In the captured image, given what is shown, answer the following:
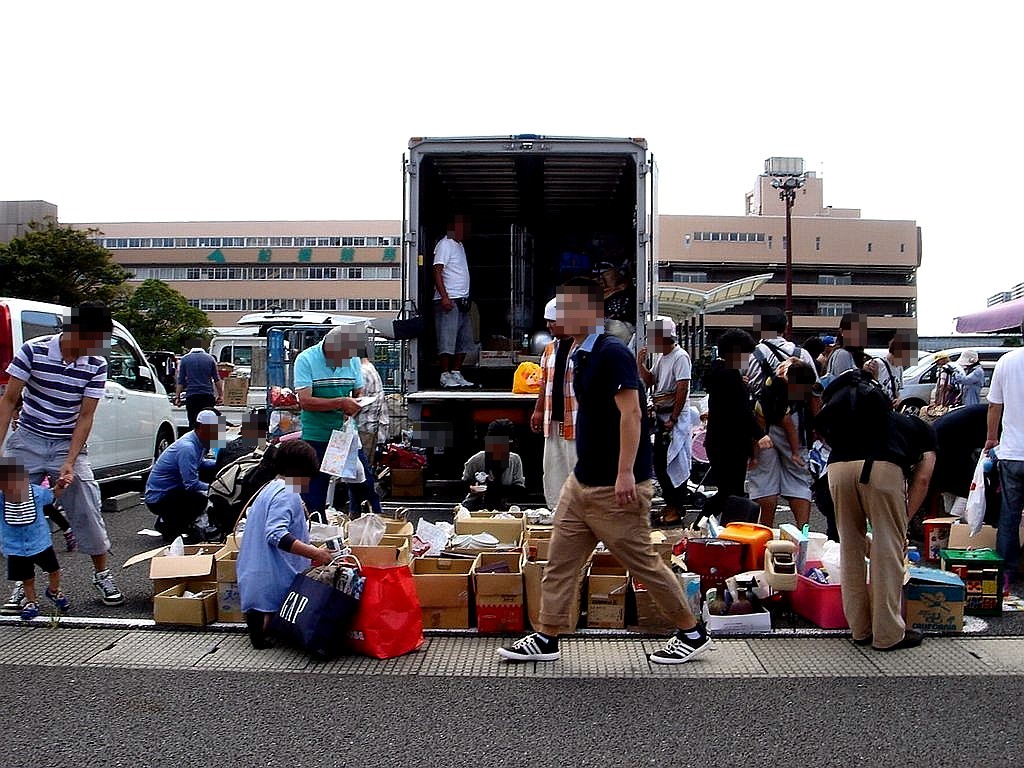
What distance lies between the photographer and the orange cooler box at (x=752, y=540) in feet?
18.6

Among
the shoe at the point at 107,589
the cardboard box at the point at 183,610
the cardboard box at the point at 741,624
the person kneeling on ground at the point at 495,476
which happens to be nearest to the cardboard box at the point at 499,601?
the cardboard box at the point at 741,624

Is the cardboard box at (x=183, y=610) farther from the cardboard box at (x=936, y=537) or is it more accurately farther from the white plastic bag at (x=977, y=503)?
the cardboard box at (x=936, y=537)

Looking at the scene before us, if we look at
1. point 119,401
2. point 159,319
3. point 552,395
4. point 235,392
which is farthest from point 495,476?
point 159,319

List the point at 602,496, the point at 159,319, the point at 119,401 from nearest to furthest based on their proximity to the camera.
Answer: the point at 602,496, the point at 119,401, the point at 159,319

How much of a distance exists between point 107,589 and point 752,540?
3.90 m

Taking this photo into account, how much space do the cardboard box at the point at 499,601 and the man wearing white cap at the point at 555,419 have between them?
0.75m

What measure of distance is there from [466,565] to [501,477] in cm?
305

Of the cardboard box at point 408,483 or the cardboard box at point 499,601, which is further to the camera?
the cardboard box at point 408,483

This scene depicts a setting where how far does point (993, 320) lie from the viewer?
15.1 meters

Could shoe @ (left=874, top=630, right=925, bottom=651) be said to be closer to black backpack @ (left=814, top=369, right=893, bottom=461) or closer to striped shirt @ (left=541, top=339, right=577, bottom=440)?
black backpack @ (left=814, top=369, right=893, bottom=461)

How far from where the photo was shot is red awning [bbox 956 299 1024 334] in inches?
560

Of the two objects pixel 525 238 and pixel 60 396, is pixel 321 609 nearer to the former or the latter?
pixel 60 396

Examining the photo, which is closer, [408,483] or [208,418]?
[208,418]

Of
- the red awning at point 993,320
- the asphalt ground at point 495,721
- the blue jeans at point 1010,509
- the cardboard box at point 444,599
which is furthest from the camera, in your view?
the red awning at point 993,320
